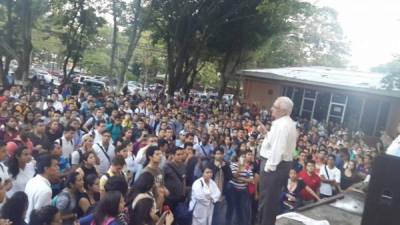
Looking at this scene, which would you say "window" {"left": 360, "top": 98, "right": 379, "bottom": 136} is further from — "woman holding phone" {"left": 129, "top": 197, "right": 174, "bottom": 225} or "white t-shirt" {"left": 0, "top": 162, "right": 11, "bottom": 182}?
"white t-shirt" {"left": 0, "top": 162, "right": 11, "bottom": 182}

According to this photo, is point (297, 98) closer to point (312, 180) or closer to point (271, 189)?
point (312, 180)

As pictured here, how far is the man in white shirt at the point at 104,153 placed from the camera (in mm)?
6996

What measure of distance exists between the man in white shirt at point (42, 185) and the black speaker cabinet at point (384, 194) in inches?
127

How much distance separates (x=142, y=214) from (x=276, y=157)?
62.2 inches

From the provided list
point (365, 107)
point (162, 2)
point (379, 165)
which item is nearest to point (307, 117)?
point (365, 107)

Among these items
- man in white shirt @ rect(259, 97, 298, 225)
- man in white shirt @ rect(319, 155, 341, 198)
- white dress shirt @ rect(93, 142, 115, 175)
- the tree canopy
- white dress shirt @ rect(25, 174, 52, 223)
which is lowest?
man in white shirt @ rect(319, 155, 341, 198)

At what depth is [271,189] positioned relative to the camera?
486cm

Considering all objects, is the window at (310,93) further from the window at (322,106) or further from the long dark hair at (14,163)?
the long dark hair at (14,163)

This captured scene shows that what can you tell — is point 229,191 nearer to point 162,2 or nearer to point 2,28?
point 162,2

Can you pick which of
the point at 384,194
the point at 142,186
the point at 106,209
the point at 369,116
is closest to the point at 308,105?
the point at 369,116

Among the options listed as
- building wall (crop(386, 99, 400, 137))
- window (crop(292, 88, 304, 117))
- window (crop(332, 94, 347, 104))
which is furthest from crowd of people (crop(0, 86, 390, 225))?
window (crop(292, 88, 304, 117))

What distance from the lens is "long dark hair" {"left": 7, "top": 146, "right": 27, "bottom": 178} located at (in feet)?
17.4

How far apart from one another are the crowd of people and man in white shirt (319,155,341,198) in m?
0.02

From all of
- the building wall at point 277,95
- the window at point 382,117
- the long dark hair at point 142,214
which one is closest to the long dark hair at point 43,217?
the long dark hair at point 142,214
